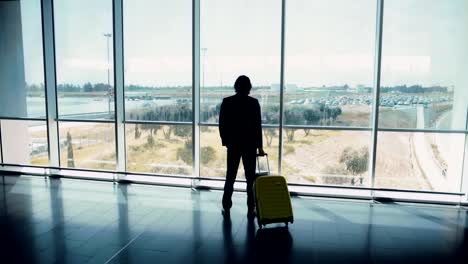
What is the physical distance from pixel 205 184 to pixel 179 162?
23.5 inches

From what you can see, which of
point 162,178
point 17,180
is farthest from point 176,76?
point 17,180

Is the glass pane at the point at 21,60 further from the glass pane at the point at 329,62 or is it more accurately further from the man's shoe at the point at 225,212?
the glass pane at the point at 329,62

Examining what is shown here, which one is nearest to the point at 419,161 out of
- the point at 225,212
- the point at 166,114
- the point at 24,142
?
the point at 225,212

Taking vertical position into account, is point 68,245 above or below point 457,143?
below

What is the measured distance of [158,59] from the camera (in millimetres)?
5418

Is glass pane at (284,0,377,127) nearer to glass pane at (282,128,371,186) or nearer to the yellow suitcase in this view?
glass pane at (282,128,371,186)

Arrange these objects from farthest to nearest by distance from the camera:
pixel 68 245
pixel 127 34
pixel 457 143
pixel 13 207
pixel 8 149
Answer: pixel 8 149 → pixel 127 34 → pixel 457 143 → pixel 13 207 → pixel 68 245

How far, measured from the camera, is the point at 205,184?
5.30m

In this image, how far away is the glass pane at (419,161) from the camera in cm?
468

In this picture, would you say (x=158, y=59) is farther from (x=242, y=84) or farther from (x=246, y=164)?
(x=246, y=164)

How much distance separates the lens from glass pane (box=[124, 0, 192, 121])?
5242 mm

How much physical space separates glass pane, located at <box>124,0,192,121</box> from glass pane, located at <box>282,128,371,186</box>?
1708 millimetres

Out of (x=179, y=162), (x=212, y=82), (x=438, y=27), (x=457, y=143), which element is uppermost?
(x=438, y=27)

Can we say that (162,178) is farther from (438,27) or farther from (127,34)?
(438,27)
